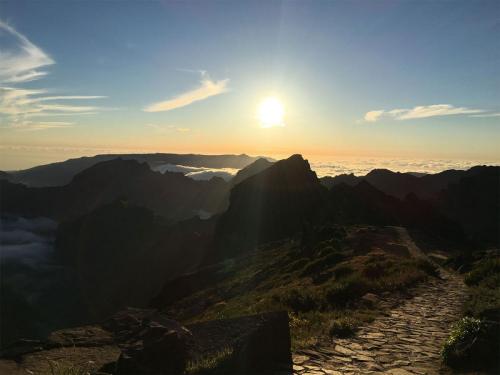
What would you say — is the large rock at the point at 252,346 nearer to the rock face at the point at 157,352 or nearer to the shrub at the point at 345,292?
the rock face at the point at 157,352

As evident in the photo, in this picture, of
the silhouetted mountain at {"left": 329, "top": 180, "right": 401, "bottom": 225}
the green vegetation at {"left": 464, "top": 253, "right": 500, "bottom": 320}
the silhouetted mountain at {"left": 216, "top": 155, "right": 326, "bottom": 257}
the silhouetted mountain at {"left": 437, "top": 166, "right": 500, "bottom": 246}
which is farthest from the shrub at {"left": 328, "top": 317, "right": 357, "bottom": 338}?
the silhouetted mountain at {"left": 437, "top": 166, "right": 500, "bottom": 246}

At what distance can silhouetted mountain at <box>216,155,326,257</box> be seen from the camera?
106069 millimetres

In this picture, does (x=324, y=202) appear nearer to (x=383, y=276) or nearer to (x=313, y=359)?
(x=383, y=276)

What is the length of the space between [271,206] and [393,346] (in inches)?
4103

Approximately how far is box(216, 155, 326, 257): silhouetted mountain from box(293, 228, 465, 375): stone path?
84.5m

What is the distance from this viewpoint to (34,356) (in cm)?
861

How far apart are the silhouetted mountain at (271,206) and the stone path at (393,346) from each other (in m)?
84.5

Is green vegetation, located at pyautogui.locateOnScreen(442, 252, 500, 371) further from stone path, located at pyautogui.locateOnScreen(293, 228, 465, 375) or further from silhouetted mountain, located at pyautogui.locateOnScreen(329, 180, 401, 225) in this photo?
silhouetted mountain, located at pyautogui.locateOnScreen(329, 180, 401, 225)

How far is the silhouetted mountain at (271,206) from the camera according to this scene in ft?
348

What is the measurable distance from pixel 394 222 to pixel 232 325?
84680mm

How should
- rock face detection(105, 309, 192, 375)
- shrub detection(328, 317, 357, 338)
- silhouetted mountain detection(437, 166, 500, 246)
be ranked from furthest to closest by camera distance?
1. silhouetted mountain detection(437, 166, 500, 246)
2. shrub detection(328, 317, 357, 338)
3. rock face detection(105, 309, 192, 375)

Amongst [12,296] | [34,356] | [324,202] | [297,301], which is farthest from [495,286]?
[12,296]

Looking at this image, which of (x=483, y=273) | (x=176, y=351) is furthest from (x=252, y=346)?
(x=483, y=273)

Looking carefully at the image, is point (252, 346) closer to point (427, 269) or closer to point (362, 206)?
point (427, 269)
